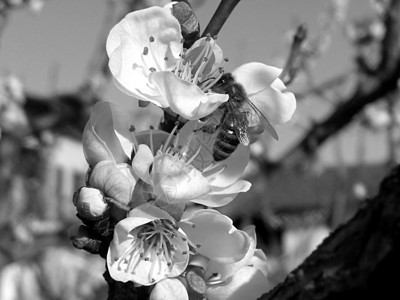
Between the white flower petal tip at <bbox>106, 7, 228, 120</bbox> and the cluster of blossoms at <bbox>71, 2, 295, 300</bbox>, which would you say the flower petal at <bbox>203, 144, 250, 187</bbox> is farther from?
the white flower petal tip at <bbox>106, 7, 228, 120</bbox>

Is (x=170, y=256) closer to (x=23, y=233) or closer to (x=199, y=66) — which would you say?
(x=199, y=66)

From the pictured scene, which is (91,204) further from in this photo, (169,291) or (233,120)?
(233,120)

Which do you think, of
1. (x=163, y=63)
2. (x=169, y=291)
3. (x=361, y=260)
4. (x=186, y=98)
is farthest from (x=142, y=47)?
(x=361, y=260)

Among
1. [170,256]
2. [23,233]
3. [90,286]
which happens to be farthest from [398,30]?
[90,286]

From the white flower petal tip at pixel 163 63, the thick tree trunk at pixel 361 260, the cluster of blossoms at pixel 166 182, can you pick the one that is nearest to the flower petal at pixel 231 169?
the cluster of blossoms at pixel 166 182

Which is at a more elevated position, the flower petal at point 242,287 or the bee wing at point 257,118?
the bee wing at point 257,118

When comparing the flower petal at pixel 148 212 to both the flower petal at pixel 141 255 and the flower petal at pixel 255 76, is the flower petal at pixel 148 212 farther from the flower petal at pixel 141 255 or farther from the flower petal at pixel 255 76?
the flower petal at pixel 255 76
